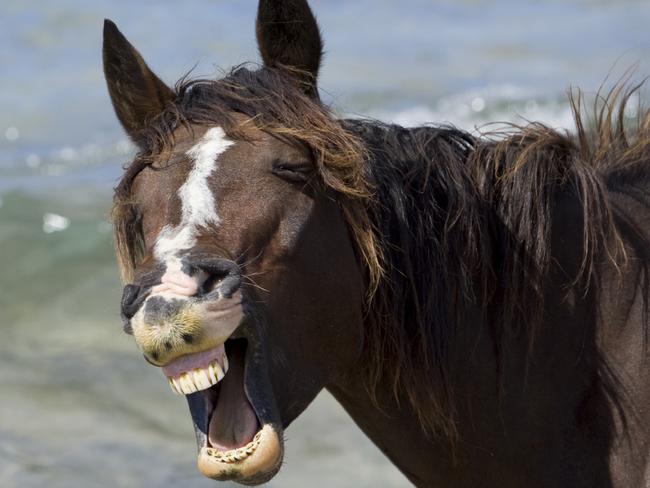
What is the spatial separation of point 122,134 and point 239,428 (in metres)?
10.1

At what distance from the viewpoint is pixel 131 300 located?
2312mm

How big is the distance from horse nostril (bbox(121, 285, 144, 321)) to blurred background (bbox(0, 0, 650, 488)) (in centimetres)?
91

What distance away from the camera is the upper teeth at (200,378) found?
2.30m

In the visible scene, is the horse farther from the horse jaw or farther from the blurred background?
the blurred background

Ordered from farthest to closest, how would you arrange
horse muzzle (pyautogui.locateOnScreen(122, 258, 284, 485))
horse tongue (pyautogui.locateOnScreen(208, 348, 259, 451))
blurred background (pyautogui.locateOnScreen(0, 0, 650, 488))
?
blurred background (pyautogui.locateOnScreen(0, 0, 650, 488))
horse tongue (pyautogui.locateOnScreen(208, 348, 259, 451))
horse muzzle (pyautogui.locateOnScreen(122, 258, 284, 485))

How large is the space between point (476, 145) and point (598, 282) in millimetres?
438

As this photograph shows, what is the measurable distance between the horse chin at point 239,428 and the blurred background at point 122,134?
900 mm

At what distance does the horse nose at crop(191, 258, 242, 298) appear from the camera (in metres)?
2.30

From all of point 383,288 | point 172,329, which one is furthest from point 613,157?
point 172,329

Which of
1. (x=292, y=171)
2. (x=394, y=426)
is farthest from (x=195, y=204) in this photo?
(x=394, y=426)

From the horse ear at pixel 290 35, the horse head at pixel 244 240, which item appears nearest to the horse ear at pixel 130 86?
the horse head at pixel 244 240

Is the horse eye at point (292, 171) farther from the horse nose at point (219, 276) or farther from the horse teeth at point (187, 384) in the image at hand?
the horse teeth at point (187, 384)

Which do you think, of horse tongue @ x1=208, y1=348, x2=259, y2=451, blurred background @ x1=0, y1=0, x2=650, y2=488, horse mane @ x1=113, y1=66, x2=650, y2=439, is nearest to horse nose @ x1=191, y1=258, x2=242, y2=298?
horse tongue @ x1=208, y1=348, x2=259, y2=451

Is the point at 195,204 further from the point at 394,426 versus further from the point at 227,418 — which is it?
the point at 394,426
